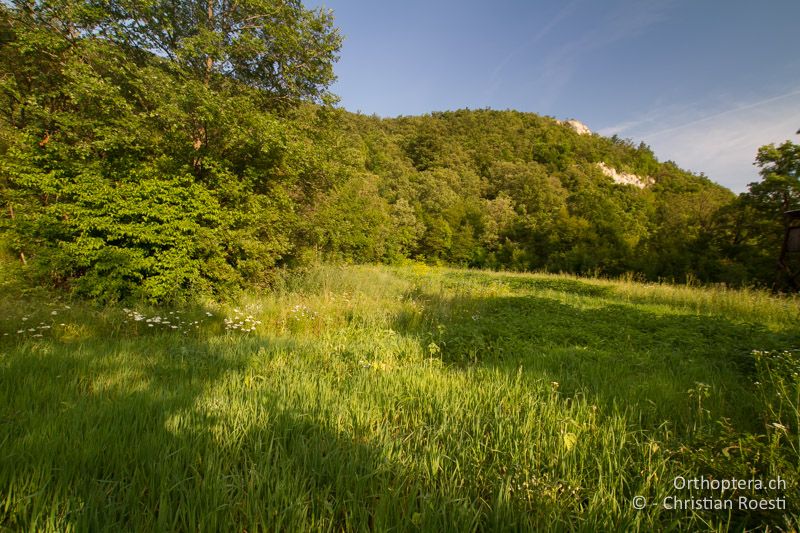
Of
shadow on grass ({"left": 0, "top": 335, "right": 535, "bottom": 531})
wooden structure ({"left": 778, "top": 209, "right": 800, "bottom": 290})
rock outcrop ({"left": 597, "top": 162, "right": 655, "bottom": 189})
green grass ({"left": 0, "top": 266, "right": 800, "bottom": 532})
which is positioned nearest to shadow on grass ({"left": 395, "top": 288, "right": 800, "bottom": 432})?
green grass ({"left": 0, "top": 266, "right": 800, "bottom": 532})

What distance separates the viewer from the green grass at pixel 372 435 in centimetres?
149

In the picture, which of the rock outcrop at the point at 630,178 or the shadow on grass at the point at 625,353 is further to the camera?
the rock outcrop at the point at 630,178

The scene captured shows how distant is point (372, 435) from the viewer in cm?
213

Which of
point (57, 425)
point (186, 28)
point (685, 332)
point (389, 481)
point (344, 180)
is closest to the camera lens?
point (389, 481)

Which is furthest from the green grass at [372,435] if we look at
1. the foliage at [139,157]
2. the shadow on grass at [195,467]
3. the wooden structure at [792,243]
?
the wooden structure at [792,243]

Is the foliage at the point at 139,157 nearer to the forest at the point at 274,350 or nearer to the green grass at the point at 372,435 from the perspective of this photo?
the forest at the point at 274,350

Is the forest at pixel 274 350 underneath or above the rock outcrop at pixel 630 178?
underneath

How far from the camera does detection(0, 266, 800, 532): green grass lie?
1493 mm

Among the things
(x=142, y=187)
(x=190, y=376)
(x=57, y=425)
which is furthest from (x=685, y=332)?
(x=142, y=187)

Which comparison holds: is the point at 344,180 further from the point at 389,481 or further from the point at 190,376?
the point at 389,481

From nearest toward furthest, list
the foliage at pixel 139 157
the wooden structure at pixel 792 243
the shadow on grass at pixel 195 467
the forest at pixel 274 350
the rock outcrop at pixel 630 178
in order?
the shadow on grass at pixel 195 467 → the forest at pixel 274 350 → the foliage at pixel 139 157 → the wooden structure at pixel 792 243 → the rock outcrop at pixel 630 178

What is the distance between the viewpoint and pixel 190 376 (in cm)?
314

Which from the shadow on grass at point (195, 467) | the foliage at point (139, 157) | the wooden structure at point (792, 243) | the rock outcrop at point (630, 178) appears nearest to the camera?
the shadow on grass at point (195, 467)

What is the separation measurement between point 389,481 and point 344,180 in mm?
11481
